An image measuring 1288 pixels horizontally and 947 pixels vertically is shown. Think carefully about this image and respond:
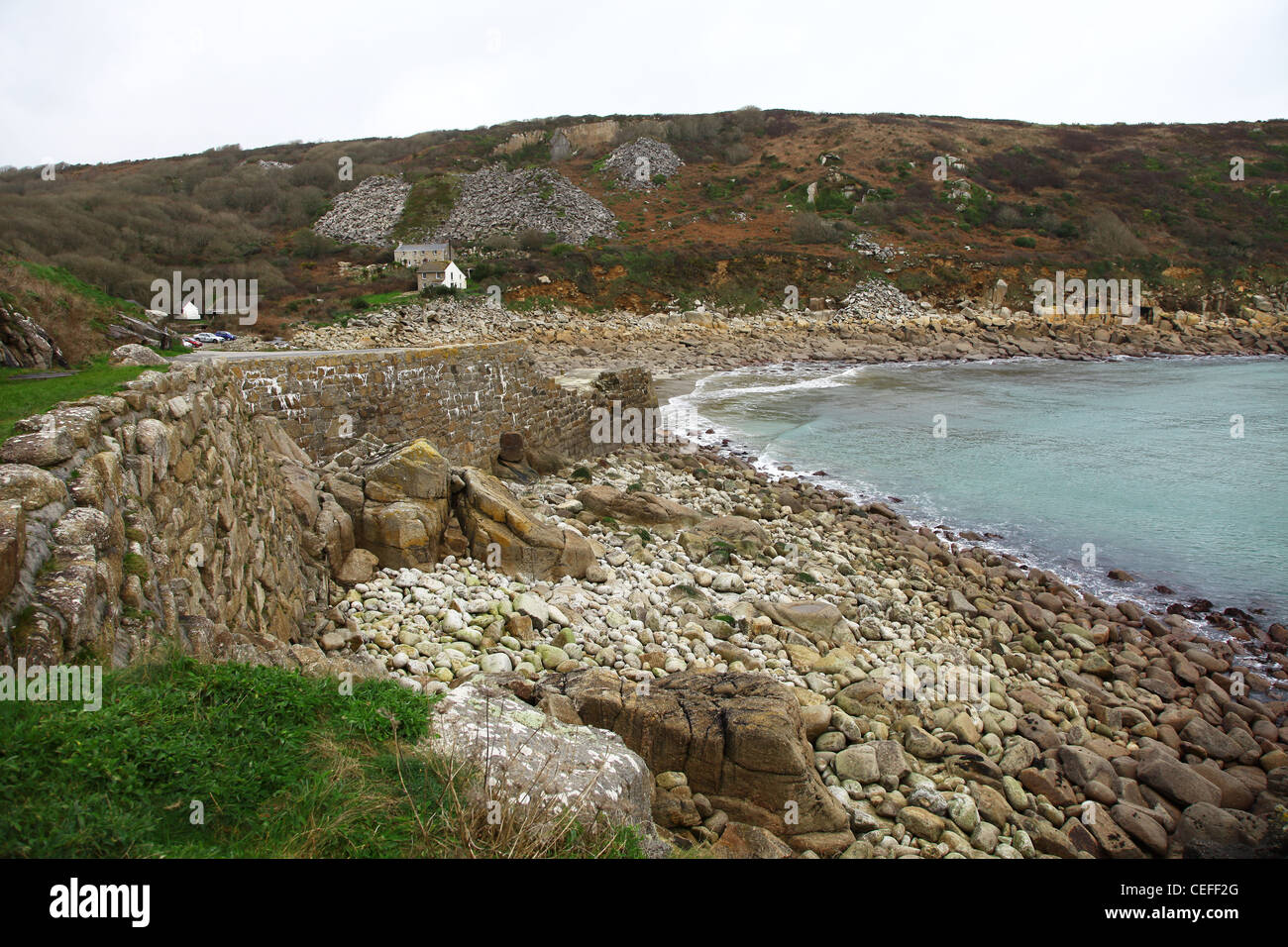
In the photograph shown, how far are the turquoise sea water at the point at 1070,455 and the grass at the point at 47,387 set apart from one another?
43.7ft

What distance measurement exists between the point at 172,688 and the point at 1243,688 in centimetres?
1118

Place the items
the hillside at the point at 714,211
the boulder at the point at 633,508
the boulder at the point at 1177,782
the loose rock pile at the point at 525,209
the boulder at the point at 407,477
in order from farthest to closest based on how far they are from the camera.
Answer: the loose rock pile at the point at 525,209
the hillside at the point at 714,211
the boulder at the point at 633,508
the boulder at the point at 407,477
the boulder at the point at 1177,782

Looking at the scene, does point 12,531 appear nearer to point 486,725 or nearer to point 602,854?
point 486,725

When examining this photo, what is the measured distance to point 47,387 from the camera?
5.12 m

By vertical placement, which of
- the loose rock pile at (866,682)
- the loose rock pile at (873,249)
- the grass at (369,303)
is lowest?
the loose rock pile at (866,682)

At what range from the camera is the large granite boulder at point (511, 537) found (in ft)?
27.1

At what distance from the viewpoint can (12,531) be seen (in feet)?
9.69

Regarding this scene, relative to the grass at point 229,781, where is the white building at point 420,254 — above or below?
above

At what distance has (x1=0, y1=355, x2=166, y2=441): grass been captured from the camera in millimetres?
4367

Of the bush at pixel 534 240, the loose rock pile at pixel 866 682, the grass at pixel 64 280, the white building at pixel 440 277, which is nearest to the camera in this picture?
the loose rock pile at pixel 866 682

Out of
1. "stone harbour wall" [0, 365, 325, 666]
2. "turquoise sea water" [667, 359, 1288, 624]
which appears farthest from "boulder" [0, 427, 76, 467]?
"turquoise sea water" [667, 359, 1288, 624]

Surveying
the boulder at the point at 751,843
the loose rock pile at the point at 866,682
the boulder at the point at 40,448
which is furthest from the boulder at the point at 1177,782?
the boulder at the point at 40,448

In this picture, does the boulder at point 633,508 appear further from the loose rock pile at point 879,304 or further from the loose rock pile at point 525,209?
the loose rock pile at point 525,209
